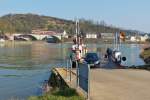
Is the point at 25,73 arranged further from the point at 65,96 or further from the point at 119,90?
the point at 65,96

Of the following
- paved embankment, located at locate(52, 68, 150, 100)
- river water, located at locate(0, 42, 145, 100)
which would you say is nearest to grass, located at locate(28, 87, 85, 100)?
paved embankment, located at locate(52, 68, 150, 100)

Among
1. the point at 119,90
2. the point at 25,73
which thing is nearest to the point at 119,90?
the point at 119,90

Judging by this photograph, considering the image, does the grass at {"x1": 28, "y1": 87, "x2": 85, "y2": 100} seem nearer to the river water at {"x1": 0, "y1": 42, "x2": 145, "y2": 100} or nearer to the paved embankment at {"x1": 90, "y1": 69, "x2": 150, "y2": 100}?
the paved embankment at {"x1": 90, "y1": 69, "x2": 150, "y2": 100}

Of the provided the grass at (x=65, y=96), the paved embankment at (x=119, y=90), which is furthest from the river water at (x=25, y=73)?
the grass at (x=65, y=96)

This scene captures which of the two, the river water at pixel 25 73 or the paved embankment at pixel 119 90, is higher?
the paved embankment at pixel 119 90

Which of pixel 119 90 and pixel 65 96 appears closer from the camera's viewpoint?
pixel 65 96

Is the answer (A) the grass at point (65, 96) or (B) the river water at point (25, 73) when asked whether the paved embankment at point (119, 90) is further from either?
(B) the river water at point (25, 73)

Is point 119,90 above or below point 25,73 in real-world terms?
above

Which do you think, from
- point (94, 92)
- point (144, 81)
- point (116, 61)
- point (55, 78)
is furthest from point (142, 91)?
point (116, 61)

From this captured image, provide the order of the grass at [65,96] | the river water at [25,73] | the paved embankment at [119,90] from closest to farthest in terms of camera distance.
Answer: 1. the grass at [65,96]
2. the paved embankment at [119,90]
3. the river water at [25,73]

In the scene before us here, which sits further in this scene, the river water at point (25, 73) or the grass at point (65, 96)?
the river water at point (25, 73)

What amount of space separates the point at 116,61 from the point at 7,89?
1335 cm

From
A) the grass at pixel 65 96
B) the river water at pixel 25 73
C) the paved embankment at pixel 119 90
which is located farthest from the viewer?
the river water at pixel 25 73

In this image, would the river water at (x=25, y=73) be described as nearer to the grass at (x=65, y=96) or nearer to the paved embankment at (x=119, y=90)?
the paved embankment at (x=119, y=90)
